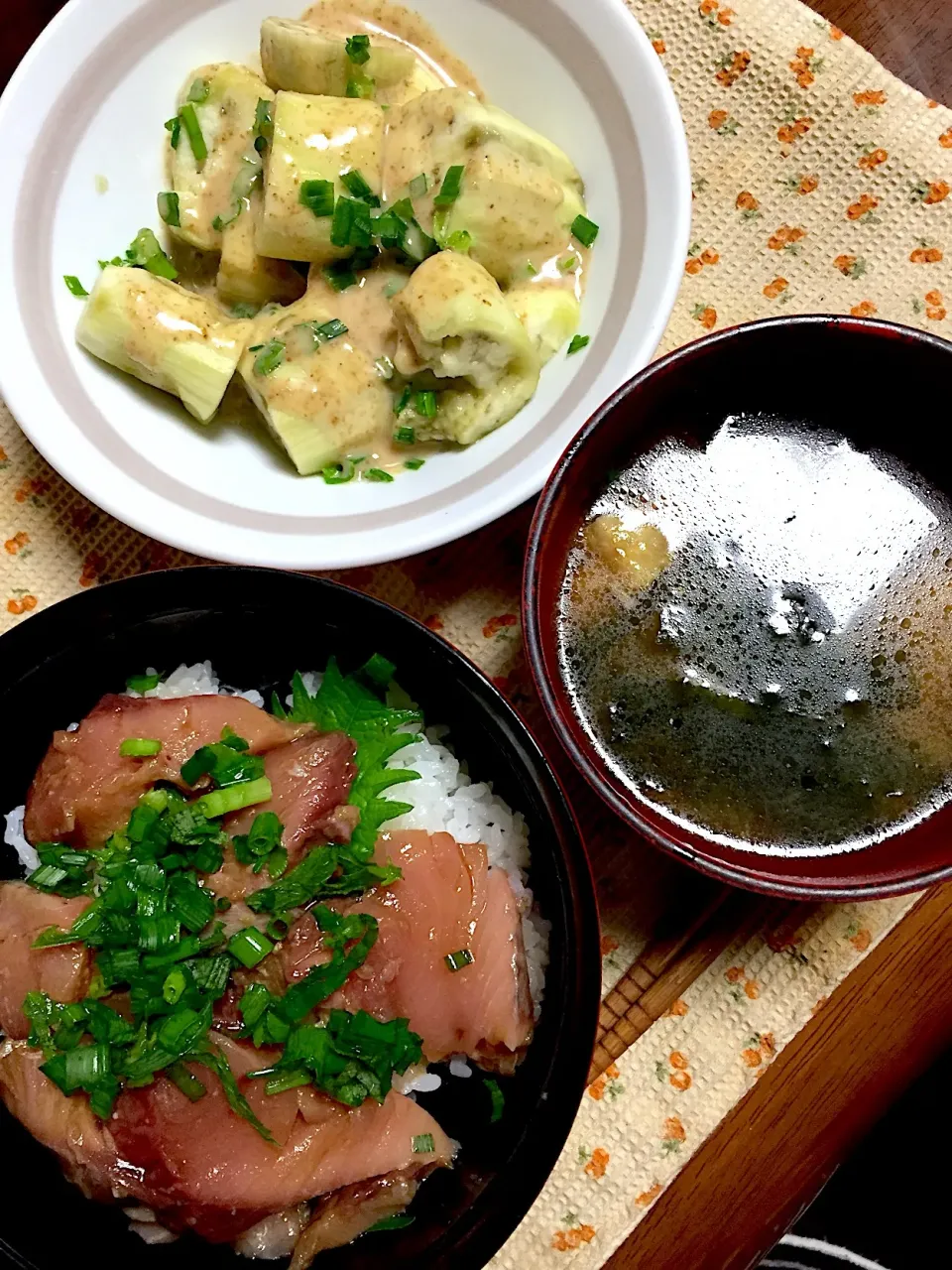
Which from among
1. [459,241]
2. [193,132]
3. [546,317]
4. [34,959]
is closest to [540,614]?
[546,317]

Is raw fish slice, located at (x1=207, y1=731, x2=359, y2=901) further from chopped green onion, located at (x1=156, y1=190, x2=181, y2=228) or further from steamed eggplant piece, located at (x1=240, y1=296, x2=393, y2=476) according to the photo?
chopped green onion, located at (x1=156, y1=190, x2=181, y2=228)

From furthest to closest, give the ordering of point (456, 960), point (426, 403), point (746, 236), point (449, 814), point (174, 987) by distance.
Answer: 1. point (746, 236)
2. point (449, 814)
3. point (426, 403)
4. point (456, 960)
5. point (174, 987)

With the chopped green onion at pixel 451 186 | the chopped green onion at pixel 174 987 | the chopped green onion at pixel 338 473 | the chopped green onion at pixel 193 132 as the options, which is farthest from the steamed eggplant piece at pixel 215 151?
the chopped green onion at pixel 174 987

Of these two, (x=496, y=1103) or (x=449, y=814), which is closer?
(x=496, y=1103)

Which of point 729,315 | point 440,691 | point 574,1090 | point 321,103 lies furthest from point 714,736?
point 321,103

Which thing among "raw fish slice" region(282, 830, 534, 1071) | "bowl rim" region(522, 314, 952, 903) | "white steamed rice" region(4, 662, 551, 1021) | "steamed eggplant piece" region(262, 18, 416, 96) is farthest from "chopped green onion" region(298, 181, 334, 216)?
"raw fish slice" region(282, 830, 534, 1071)

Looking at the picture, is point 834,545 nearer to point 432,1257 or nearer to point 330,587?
point 330,587

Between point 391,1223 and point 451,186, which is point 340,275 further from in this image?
point 391,1223
